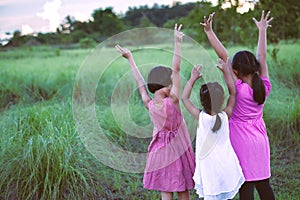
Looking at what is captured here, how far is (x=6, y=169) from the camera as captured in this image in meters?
3.29

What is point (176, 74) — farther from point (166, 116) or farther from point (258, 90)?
point (258, 90)

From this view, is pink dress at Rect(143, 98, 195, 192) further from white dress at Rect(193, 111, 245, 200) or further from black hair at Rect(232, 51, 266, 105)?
black hair at Rect(232, 51, 266, 105)

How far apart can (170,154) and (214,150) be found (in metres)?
0.25

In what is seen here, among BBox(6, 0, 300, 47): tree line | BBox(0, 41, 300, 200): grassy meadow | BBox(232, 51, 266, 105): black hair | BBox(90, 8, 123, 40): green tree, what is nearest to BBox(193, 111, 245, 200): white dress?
BBox(232, 51, 266, 105): black hair

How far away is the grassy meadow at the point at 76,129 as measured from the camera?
3.28 metres

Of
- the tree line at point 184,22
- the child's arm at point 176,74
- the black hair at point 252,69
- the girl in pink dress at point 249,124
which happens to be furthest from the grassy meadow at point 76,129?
the black hair at point 252,69

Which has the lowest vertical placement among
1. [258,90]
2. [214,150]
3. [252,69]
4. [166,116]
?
[214,150]

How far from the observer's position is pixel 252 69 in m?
2.54

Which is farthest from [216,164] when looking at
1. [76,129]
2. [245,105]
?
[76,129]

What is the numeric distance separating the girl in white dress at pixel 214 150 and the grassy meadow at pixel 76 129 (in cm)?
106

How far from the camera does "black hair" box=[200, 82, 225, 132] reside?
2.46 m

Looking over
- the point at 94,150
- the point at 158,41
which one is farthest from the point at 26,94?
the point at 158,41

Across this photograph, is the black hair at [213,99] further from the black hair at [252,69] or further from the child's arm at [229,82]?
the black hair at [252,69]

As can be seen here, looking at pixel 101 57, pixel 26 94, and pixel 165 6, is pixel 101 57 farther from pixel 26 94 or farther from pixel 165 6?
pixel 165 6
